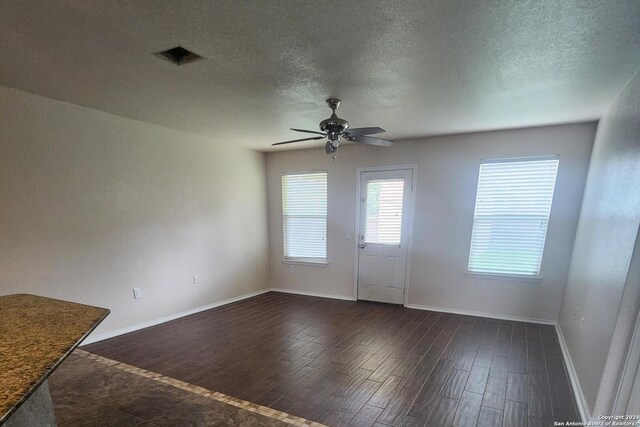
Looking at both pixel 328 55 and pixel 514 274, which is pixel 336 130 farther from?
pixel 514 274

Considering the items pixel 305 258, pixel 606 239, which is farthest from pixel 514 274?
pixel 305 258

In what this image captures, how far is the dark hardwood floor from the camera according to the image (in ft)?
6.89

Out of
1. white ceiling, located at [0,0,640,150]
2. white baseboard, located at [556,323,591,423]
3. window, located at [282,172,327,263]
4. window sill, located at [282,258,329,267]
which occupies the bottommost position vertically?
white baseboard, located at [556,323,591,423]

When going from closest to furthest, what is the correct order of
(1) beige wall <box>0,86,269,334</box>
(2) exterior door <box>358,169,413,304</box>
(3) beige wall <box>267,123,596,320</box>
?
(1) beige wall <box>0,86,269,334</box>
(3) beige wall <box>267,123,596,320</box>
(2) exterior door <box>358,169,413,304</box>

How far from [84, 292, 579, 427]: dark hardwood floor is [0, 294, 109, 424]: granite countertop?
1425 mm

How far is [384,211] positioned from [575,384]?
2.79 meters

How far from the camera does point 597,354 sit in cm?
194

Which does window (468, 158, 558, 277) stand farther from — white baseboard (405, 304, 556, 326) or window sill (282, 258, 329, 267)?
window sill (282, 258, 329, 267)

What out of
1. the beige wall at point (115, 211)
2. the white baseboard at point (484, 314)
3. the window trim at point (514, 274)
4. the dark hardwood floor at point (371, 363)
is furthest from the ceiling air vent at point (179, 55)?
the white baseboard at point (484, 314)

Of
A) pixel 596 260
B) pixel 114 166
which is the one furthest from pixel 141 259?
pixel 596 260

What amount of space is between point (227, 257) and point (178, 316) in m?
1.09

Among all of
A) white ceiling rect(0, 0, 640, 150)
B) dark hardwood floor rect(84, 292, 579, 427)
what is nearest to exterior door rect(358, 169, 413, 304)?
dark hardwood floor rect(84, 292, 579, 427)

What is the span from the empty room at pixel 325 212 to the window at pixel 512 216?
25 mm

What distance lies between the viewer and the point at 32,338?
1.09 meters
